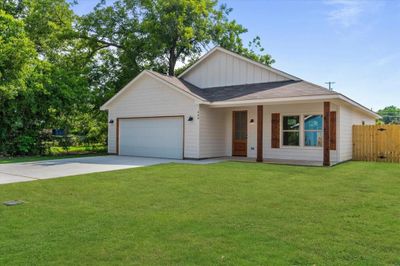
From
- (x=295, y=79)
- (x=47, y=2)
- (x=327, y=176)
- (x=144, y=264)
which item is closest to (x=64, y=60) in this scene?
(x=47, y=2)

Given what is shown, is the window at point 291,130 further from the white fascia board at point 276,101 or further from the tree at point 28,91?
the tree at point 28,91

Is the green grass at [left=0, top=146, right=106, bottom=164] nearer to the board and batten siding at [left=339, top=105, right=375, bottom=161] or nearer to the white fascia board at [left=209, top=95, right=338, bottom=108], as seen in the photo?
the white fascia board at [left=209, top=95, right=338, bottom=108]

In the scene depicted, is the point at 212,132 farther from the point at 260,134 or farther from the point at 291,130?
the point at 291,130

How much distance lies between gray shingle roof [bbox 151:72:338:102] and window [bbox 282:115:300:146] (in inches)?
53.8

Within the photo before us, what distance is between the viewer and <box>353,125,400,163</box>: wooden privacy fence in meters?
14.1

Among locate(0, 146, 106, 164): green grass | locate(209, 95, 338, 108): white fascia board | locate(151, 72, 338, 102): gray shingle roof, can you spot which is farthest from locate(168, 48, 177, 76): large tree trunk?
locate(209, 95, 338, 108): white fascia board

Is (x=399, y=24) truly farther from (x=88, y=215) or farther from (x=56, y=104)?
(x=56, y=104)

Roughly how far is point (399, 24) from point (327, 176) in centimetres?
841

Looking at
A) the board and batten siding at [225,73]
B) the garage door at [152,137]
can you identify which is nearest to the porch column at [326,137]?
the board and batten siding at [225,73]

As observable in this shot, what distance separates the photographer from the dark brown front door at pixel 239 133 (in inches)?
617

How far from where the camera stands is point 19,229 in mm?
4332

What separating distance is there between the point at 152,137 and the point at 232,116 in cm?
414

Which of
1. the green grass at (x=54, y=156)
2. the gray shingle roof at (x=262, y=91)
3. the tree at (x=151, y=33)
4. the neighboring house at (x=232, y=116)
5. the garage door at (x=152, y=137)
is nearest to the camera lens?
the gray shingle roof at (x=262, y=91)

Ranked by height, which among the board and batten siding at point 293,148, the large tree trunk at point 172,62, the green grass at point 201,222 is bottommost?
the green grass at point 201,222
